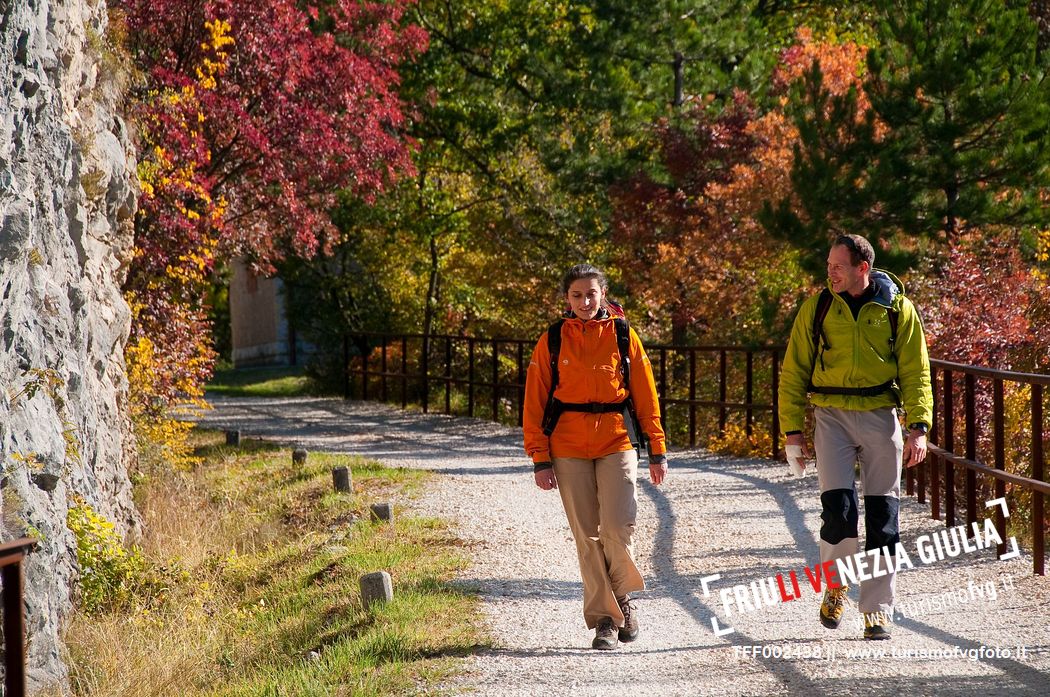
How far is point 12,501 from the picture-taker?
687 cm

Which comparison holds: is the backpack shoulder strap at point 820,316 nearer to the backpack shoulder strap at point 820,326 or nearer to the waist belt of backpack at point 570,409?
the backpack shoulder strap at point 820,326

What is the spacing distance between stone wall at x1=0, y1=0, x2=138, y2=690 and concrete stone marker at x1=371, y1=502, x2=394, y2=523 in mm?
1868

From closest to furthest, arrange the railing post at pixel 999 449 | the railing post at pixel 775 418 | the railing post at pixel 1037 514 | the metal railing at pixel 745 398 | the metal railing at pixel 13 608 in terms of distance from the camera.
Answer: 1. the metal railing at pixel 13 608
2. the railing post at pixel 1037 514
3. the railing post at pixel 999 449
4. the metal railing at pixel 745 398
5. the railing post at pixel 775 418

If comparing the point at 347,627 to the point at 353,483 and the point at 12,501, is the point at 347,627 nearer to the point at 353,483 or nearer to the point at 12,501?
the point at 12,501

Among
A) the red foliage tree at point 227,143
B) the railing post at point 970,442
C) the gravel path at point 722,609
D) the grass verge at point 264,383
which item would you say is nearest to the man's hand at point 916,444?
the gravel path at point 722,609

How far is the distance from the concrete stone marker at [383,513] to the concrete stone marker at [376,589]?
271 centimetres

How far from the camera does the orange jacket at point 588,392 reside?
5.98 metres

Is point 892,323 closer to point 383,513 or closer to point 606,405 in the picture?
point 606,405

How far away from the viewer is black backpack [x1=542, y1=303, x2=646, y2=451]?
6.00 metres

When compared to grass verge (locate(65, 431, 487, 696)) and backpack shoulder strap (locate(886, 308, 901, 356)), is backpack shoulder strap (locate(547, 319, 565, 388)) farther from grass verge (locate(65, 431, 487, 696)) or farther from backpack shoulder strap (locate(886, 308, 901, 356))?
backpack shoulder strap (locate(886, 308, 901, 356))

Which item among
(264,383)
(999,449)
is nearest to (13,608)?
(999,449)

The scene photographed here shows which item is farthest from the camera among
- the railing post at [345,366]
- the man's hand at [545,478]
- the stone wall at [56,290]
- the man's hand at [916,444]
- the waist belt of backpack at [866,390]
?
the railing post at [345,366]

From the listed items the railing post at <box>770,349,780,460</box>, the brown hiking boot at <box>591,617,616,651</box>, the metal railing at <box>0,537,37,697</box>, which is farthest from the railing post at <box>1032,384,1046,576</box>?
the railing post at <box>770,349,780,460</box>

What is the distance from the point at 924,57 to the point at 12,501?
11.6 meters
